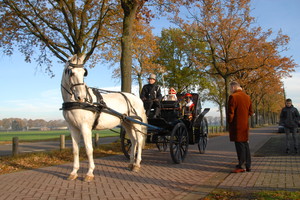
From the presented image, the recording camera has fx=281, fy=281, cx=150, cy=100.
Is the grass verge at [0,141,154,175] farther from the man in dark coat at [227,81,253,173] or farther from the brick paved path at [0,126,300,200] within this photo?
the man in dark coat at [227,81,253,173]

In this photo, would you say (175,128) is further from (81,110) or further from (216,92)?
(216,92)

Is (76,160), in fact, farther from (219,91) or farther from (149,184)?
(219,91)

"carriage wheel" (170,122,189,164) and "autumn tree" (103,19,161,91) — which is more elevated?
"autumn tree" (103,19,161,91)

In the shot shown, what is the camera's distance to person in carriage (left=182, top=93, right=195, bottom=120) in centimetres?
916

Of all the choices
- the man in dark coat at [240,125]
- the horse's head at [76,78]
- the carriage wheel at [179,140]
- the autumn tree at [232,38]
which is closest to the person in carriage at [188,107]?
the carriage wheel at [179,140]

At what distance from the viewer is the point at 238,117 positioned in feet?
22.1

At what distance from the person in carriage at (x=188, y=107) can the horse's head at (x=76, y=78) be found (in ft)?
13.5

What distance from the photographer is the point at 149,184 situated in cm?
567

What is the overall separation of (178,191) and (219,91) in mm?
38117

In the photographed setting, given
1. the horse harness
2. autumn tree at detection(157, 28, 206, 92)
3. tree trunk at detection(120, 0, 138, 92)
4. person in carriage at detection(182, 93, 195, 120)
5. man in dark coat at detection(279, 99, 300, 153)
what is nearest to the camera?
the horse harness

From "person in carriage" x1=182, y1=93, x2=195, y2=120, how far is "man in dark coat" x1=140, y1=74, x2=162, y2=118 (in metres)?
1.12

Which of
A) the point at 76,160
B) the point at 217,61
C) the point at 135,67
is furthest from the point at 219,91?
the point at 76,160

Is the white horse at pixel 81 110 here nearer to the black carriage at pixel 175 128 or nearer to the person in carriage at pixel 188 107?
the black carriage at pixel 175 128

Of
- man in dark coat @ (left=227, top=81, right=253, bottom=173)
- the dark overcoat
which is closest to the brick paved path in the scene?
man in dark coat @ (left=227, top=81, right=253, bottom=173)
